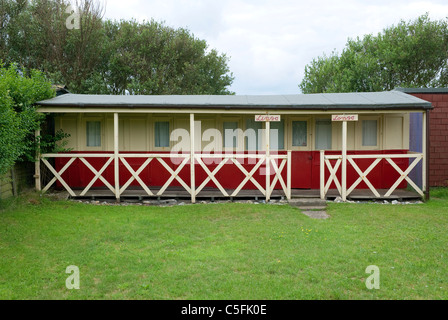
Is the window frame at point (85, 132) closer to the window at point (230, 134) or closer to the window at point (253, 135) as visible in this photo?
the window at point (230, 134)

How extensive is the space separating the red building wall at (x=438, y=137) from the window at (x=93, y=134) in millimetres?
9858

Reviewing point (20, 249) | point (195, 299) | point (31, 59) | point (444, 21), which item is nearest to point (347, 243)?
point (195, 299)

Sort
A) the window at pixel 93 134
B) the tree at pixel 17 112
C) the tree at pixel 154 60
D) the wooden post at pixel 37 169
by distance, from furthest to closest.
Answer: the tree at pixel 154 60
the window at pixel 93 134
the wooden post at pixel 37 169
the tree at pixel 17 112

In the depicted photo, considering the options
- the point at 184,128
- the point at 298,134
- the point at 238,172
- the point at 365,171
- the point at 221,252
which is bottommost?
the point at 221,252

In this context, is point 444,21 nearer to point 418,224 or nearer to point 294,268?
point 418,224

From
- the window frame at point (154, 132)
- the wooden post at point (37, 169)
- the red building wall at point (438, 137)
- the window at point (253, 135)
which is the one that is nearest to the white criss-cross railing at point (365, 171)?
the red building wall at point (438, 137)

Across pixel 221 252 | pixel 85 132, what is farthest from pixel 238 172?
pixel 221 252

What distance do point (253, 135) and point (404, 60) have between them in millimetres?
17756

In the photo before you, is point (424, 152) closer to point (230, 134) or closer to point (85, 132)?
point (230, 134)

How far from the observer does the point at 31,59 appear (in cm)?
2122

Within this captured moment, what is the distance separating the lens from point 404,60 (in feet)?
78.5

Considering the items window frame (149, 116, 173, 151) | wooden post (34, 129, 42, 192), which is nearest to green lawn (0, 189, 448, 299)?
wooden post (34, 129, 42, 192)

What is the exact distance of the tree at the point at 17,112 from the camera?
7.45 metres

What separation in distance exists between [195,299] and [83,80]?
19919 mm
